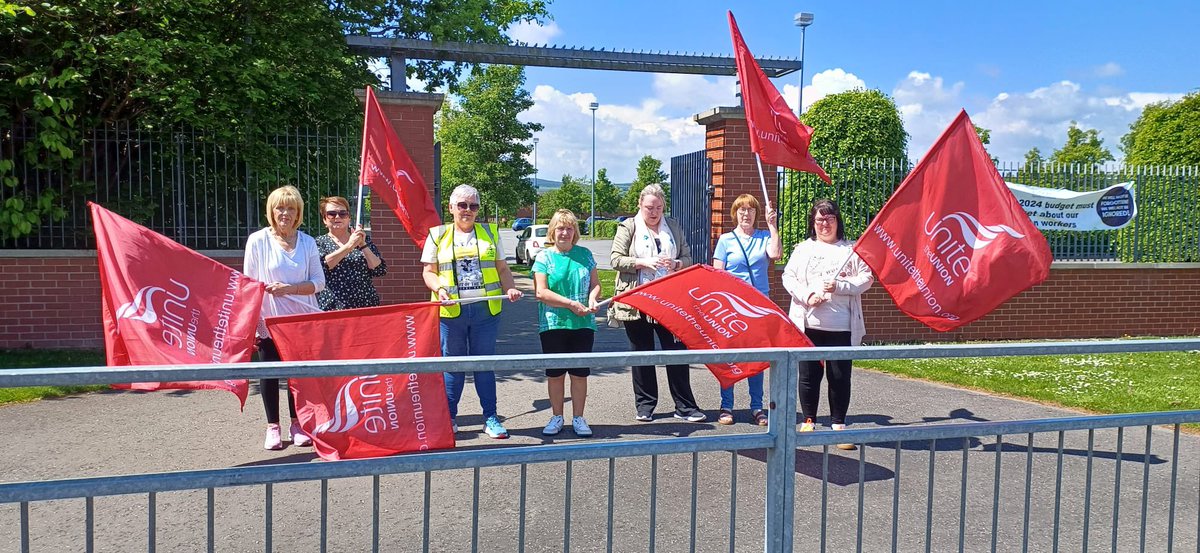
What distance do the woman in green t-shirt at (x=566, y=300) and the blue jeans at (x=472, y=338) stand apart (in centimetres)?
38

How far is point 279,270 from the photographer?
566 cm

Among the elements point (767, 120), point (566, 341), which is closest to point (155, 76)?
point (566, 341)

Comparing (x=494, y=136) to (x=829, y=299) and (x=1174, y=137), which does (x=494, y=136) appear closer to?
(x=1174, y=137)

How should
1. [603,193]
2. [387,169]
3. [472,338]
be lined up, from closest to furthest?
1. [472,338]
2. [387,169]
3. [603,193]

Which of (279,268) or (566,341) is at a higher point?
(279,268)

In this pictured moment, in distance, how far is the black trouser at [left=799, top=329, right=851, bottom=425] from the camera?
18.9 feet

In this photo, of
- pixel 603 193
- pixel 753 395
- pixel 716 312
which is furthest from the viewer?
pixel 603 193

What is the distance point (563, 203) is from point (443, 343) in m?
69.7

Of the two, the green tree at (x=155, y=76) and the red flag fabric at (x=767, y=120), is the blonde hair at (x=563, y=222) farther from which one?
the green tree at (x=155, y=76)

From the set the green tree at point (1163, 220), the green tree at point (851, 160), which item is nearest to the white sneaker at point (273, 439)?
the green tree at point (851, 160)

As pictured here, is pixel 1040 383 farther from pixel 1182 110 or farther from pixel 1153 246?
pixel 1182 110

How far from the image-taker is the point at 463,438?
6.07 metres

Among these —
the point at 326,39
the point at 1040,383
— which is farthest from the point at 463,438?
the point at 326,39

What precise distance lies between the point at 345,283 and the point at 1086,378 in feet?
23.6
